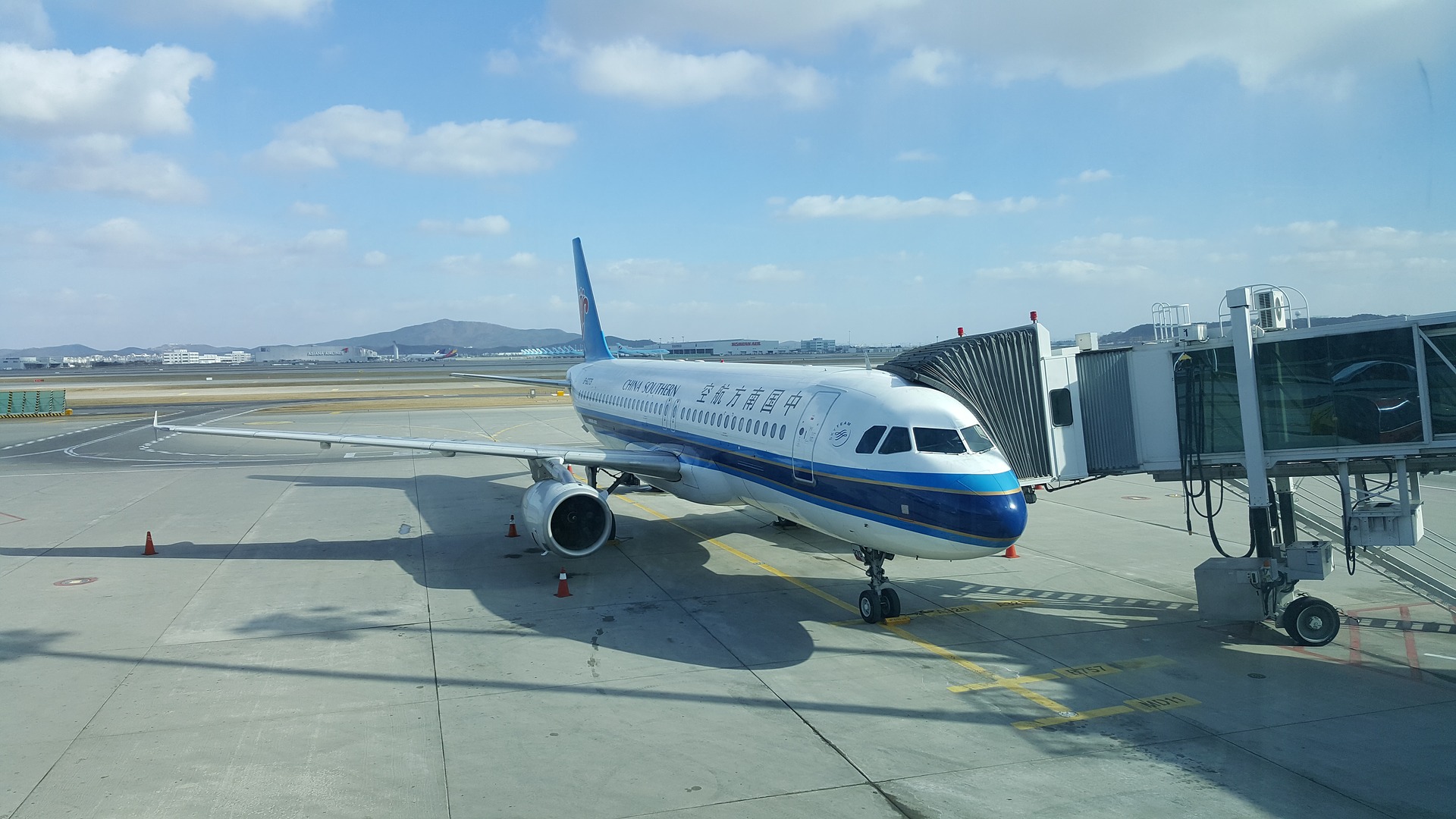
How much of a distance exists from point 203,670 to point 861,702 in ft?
31.1

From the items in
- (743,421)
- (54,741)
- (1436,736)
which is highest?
(743,421)

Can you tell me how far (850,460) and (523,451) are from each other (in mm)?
9311

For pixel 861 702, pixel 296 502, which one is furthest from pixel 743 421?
pixel 296 502

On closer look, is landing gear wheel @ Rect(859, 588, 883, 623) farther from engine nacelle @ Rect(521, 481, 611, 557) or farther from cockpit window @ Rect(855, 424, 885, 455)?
engine nacelle @ Rect(521, 481, 611, 557)

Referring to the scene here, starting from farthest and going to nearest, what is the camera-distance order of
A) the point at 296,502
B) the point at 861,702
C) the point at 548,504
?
the point at 296,502 < the point at 548,504 < the point at 861,702

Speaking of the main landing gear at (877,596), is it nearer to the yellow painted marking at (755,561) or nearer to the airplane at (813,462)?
the airplane at (813,462)

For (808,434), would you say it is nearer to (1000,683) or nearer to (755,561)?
(755,561)

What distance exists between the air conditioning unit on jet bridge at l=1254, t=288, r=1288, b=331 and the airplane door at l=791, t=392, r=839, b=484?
23.0 ft

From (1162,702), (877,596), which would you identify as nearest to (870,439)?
(877,596)

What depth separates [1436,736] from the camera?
1023cm

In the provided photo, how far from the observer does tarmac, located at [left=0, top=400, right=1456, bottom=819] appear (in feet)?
30.1

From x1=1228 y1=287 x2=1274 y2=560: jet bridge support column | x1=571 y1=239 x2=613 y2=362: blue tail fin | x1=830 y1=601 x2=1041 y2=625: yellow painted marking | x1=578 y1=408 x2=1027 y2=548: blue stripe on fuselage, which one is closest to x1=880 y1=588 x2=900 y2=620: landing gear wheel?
x1=830 y1=601 x2=1041 y2=625: yellow painted marking

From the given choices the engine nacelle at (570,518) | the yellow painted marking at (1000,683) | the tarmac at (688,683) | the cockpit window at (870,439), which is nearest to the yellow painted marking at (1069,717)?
the tarmac at (688,683)

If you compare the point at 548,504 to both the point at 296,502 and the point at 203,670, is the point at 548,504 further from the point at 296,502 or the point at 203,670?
the point at 296,502
